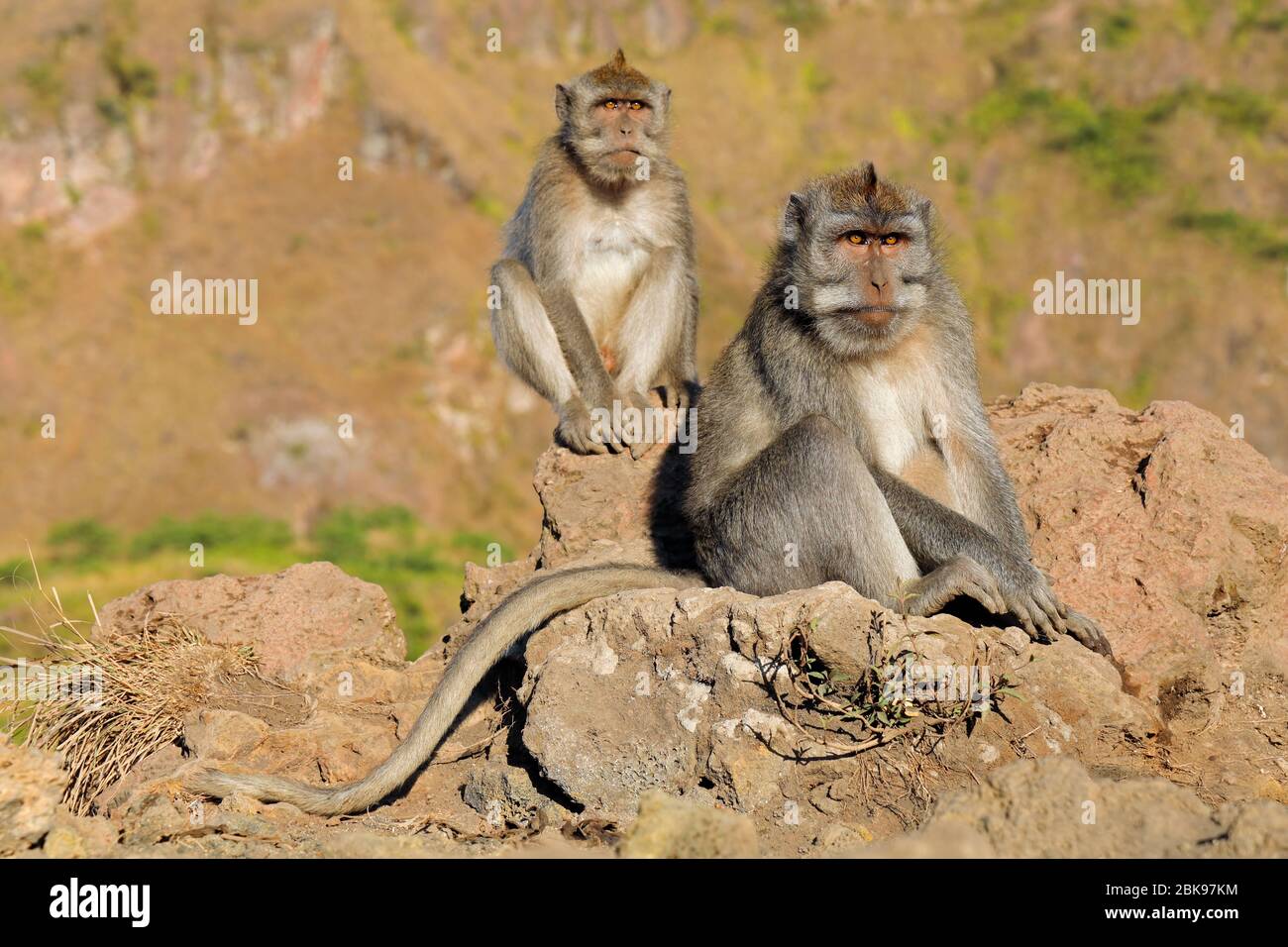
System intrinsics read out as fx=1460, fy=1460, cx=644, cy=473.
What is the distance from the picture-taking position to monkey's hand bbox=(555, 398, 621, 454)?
779cm

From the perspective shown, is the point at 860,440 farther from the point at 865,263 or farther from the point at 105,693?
the point at 105,693

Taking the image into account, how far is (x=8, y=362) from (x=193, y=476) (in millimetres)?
4531

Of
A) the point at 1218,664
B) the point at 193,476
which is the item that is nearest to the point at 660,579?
the point at 1218,664

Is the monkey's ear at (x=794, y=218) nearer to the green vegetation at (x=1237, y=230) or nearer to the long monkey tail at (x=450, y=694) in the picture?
the long monkey tail at (x=450, y=694)

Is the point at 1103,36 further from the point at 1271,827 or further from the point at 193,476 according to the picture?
the point at 1271,827

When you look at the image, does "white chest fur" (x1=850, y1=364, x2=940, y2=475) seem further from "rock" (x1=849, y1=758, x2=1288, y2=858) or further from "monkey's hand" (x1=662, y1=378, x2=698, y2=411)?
"monkey's hand" (x1=662, y1=378, x2=698, y2=411)

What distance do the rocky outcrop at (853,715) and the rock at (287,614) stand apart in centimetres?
3

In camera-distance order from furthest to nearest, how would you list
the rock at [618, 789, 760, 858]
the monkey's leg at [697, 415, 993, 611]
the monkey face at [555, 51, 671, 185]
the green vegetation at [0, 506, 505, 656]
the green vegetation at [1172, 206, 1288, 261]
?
the green vegetation at [1172, 206, 1288, 261], the green vegetation at [0, 506, 505, 656], the monkey face at [555, 51, 671, 185], the monkey's leg at [697, 415, 993, 611], the rock at [618, 789, 760, 858]

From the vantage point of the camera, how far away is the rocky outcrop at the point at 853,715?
175 inches

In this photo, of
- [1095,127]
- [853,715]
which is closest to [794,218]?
[853,715]

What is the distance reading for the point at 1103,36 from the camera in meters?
37.7

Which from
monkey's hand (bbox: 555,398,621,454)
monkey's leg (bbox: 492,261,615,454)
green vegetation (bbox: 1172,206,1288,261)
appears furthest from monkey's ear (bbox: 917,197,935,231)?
green vegetation (bbox: 1172,206,1288,261)

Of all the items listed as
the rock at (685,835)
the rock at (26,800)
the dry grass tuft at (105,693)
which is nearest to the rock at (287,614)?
the dry grass tuft at (105,693)

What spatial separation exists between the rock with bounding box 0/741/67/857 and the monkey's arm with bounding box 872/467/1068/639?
10.8 ft
